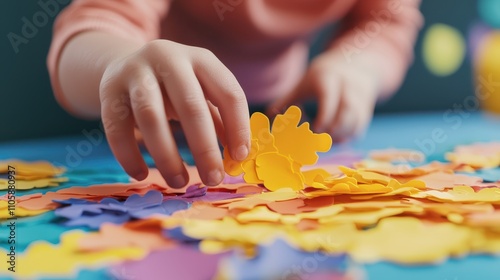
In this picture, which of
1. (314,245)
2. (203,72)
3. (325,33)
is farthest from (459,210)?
(325,33)

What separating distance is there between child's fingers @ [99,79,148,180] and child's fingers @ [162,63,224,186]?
5 cm

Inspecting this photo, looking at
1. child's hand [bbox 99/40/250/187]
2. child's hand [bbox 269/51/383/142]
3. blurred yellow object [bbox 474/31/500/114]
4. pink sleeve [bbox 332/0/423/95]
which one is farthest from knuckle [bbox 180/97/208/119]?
blurred yellow object [bbox 474/31/500/114]

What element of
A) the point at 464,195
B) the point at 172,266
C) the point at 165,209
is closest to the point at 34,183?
the point at 165,209

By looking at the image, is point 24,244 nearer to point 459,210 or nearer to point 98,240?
point 98,240

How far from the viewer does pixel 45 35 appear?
1.18 metres

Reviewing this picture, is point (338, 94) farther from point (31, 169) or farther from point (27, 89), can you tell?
point (27, 89)

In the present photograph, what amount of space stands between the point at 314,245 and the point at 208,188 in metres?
0.20

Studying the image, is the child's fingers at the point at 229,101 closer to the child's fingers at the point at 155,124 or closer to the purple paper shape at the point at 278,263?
the child's fingers at the point at 155,124

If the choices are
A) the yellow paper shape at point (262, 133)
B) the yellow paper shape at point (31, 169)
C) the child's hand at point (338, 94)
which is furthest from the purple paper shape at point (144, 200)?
the child's hand at point (338, 94)

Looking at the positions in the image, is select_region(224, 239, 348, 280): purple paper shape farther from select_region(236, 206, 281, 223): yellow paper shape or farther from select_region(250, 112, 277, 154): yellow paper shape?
select_region(250, 112, 277, 154): yellow paper shape

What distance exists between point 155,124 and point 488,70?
1197 mm

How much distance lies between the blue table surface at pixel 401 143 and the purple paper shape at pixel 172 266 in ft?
0.33

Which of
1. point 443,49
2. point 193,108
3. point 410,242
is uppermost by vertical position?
point 443,49

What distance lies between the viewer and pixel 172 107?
0.54 metres
